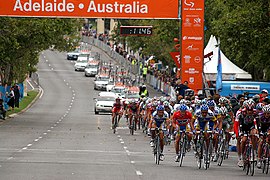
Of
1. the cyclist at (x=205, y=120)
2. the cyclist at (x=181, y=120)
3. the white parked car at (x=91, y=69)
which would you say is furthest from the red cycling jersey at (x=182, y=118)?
the white parked car at (x=91, y=69)

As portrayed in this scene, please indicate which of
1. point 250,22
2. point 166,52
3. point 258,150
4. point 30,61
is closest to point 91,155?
point 258,150

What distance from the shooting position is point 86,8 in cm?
3978

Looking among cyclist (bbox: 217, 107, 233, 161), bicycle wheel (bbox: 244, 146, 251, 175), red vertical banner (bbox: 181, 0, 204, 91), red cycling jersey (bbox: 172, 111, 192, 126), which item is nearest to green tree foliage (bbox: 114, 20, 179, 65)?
red vertical banner (bbox: 181, 0, 204, 91)

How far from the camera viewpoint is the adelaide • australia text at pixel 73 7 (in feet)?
130

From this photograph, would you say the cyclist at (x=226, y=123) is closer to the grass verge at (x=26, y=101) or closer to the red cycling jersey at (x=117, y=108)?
the red cycling jersey at (x=117, y=108)

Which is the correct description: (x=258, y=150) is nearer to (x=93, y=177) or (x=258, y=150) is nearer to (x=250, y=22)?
(x=93, y=177)

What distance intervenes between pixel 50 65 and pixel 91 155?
290ft

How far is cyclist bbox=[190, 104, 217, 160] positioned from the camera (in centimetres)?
2311

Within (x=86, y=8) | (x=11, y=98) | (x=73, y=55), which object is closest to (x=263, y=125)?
(x=86, y=8)

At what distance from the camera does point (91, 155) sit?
1022 inches

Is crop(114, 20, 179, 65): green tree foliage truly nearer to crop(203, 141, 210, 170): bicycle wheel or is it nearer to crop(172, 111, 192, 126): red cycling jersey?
crop(172, 111, 192, 126): red cycling jersey

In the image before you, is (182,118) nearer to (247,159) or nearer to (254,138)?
(254,138)

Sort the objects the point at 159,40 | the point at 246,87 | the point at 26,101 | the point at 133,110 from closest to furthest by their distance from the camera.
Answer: the point at 246,87 < the point at 133,110 < the point at 26,101 < the point at 159,40

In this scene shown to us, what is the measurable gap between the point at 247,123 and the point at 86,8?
19.0m
